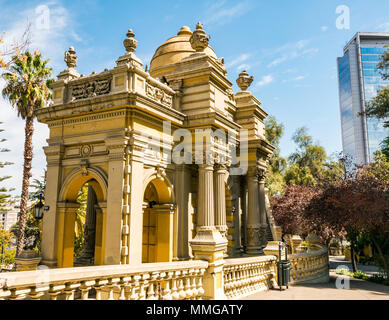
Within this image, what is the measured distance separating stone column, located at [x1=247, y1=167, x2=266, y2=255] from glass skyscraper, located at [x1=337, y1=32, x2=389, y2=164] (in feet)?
359

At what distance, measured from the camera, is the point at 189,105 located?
13258 millimetres

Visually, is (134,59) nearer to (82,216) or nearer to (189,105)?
(189,105)

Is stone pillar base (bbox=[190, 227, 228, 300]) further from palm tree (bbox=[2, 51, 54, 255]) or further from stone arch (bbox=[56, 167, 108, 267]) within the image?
palm tree (bbox=[2, 51, 54, 255])

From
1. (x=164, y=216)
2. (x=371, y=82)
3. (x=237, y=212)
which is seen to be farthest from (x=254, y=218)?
(x=371, y=82)

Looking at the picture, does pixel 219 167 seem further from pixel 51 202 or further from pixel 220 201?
pixel 51 202

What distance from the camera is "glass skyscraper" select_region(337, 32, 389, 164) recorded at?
114 meters

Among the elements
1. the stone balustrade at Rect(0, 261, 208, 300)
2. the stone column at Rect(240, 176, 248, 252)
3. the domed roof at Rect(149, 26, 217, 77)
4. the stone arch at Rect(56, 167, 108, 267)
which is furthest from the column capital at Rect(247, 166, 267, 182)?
the stone balustrade at Rect(0, 261, 208, 300)

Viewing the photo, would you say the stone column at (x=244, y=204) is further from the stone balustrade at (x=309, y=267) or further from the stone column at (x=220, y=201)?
the stone column at (x=220, y=201)

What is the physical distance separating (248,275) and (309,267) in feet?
20.5

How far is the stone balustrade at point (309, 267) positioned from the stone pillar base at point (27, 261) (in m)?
9.61

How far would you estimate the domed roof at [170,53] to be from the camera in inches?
658

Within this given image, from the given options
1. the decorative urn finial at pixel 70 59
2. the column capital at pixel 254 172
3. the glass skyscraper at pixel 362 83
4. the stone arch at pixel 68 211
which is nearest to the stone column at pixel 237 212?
the column capital at pixel 254 172
